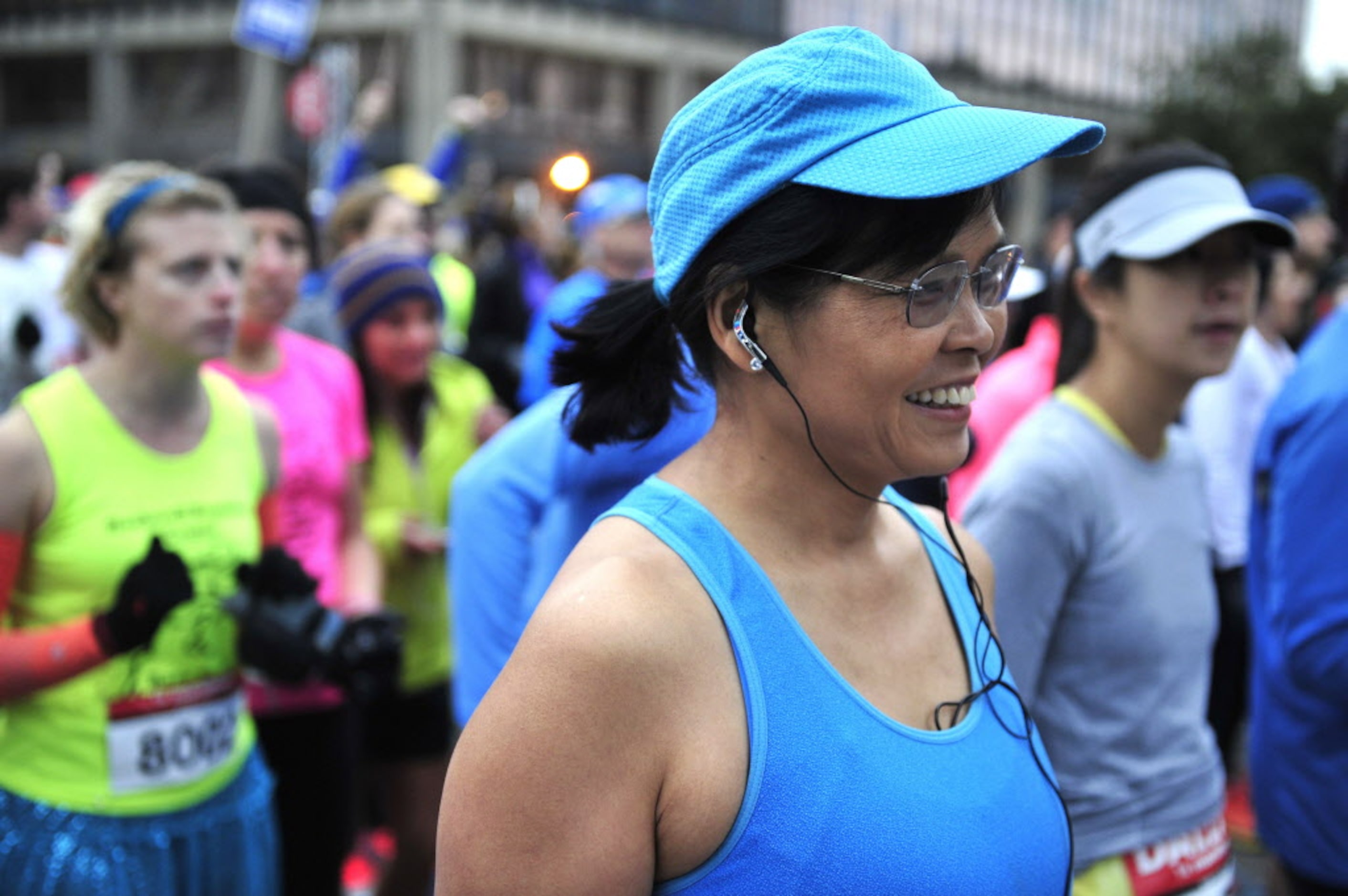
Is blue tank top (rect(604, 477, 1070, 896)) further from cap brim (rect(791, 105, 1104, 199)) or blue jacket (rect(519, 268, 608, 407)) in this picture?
blue jacket (rect(519, 268, 608, 407))

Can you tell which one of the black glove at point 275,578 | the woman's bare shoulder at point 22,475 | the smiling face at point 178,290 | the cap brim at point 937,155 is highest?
the cap brim at point 937,155

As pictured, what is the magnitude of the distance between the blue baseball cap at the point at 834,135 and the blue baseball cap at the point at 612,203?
341 centimetres

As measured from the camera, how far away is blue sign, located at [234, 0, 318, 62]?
936 cm

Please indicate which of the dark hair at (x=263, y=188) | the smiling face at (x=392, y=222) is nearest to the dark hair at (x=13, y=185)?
the smiling face at (x=392, y=222)

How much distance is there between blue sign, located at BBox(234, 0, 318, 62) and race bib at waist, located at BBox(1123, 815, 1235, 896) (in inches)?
341

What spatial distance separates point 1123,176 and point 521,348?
5.98 meters

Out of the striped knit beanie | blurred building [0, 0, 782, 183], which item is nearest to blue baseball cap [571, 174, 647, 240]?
the striped knit beanie

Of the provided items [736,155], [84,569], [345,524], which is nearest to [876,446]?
[736,155]

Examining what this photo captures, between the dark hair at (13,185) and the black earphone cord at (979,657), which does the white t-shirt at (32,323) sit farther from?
the black earphone cord at (979,657)

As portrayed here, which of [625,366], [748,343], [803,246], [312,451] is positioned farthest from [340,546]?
[803,246]

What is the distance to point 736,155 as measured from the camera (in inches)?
55.2

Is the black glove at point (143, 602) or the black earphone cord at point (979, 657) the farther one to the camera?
the black glove at point (143, 602)

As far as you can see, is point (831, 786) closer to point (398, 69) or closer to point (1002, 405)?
point (1002, 405)

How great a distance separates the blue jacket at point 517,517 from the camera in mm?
2461
